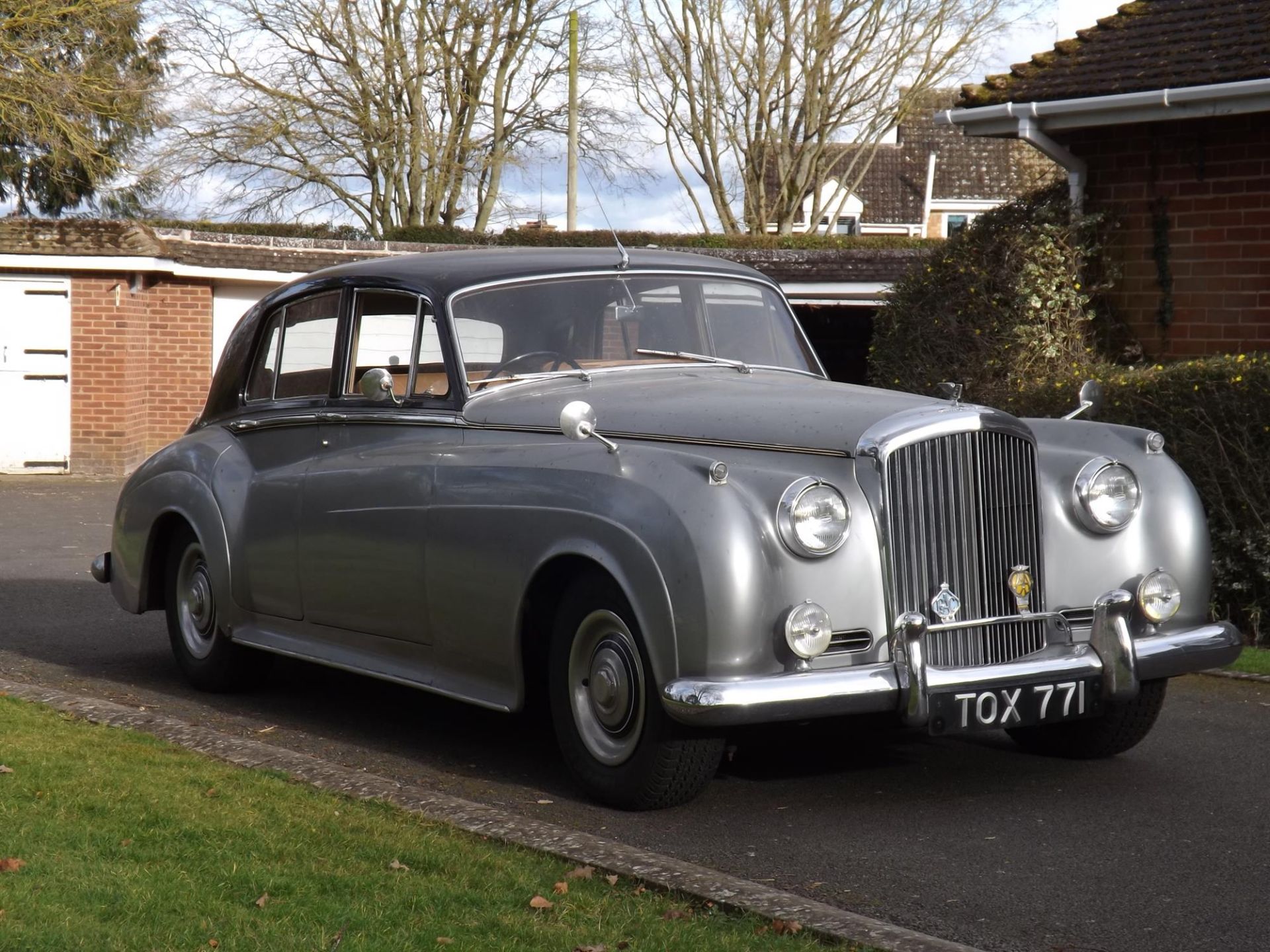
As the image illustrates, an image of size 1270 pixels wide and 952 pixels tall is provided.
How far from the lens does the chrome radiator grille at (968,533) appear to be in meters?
5.08

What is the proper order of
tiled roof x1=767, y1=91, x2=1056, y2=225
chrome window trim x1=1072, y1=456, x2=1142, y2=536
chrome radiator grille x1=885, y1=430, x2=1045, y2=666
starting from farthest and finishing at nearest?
1. tiled roof x1=767, y1=91, x2=1056, y2=225
2. chrome window trim x1=1072, y1=456, x2=1142, y2=536
3. chrome radiator grille x1=885, y1=430, x2=1045, y2=666

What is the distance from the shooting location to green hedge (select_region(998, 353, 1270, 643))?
27.7 ft

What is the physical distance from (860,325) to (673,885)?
1605cm

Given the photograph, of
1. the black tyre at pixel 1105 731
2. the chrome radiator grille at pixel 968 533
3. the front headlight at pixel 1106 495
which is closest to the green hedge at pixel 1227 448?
the black tyre at pixel 1105 731

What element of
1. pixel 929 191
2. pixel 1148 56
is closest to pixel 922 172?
pixel 929 191

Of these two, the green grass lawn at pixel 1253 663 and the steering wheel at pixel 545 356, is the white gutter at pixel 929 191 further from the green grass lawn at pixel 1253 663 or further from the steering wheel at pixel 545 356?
the steering wheel at pixel 545 356

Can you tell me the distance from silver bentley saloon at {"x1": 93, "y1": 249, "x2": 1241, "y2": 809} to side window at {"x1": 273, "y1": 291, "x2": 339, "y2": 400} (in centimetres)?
2

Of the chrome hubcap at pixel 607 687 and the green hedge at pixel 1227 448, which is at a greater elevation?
the green hedge at pixel 1227 448

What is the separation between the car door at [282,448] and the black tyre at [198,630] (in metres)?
0.40

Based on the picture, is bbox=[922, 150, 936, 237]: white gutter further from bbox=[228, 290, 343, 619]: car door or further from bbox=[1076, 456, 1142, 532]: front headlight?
bbox=[1076, 456, 1142, 532]: front headlight

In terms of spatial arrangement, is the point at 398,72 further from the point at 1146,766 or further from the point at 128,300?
the point at 1146,766

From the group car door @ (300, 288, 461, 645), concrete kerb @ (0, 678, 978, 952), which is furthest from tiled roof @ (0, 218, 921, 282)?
concrete kerb @ (0, 678, 978, 952)

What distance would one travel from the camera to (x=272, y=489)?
6938 millimetres

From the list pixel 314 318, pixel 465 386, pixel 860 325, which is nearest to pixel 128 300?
pixel 860 325
